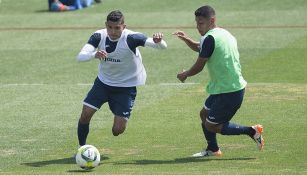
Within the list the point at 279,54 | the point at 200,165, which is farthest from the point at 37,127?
→ the point at 279,54

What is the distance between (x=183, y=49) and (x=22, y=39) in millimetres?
5477

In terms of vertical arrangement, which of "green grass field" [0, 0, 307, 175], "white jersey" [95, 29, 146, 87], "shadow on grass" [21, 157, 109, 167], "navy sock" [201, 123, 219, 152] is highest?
"white jersey" [95, 29, 146, 87]

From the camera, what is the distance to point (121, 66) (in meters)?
14.9

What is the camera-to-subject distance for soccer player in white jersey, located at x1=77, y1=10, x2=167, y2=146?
48.1ft

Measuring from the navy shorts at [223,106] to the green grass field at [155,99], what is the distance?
2.08 ft

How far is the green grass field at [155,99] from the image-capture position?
14.3m

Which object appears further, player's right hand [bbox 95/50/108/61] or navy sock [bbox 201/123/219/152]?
navy sock [bbox 201/123/219/152]

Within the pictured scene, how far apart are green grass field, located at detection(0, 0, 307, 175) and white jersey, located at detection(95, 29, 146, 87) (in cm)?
111

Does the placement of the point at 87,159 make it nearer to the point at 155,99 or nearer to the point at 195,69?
the point at 195,69

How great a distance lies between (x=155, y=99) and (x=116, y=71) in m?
5.49

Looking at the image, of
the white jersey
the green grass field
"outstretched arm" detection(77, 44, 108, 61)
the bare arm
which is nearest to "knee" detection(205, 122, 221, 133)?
the green grass field

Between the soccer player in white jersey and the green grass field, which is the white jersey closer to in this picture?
the soccer player in white jersey

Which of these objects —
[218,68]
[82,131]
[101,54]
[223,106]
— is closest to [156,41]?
[101,54]

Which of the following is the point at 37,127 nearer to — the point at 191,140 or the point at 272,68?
Answer: the point at 191,140
